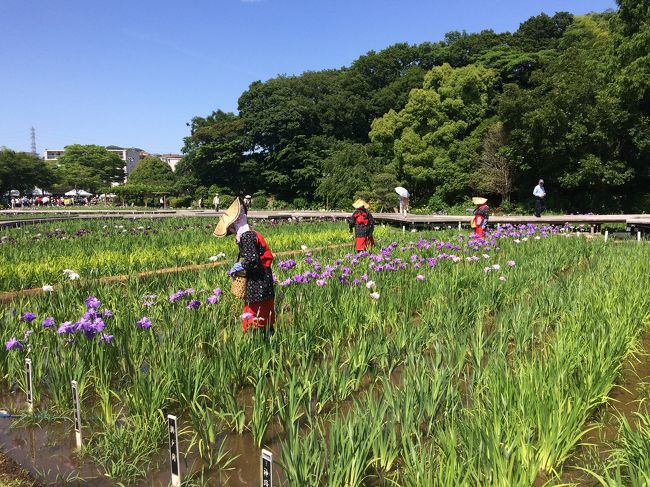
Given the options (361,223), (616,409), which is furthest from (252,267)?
(361,223)

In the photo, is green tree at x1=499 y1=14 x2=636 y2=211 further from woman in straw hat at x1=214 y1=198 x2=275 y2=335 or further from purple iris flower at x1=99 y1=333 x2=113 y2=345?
purple iris flower at x1=99 y1=333 x2=113 y2=345

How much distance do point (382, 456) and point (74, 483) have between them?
138 cm

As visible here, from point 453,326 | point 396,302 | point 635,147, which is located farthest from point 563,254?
point 635,147

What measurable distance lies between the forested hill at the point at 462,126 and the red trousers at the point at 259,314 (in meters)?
17.9

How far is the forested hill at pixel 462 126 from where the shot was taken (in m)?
18.6

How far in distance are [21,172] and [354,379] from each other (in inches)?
1995

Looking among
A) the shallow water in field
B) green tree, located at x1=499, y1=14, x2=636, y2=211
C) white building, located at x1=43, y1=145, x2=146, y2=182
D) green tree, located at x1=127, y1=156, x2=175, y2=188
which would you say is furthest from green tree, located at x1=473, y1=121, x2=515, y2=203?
white building, located at x1=43, y1=145, x2=146, y2=182

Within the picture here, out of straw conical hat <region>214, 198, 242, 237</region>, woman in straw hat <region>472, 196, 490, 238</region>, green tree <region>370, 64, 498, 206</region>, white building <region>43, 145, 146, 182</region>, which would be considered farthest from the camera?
white building <region>43, 145, 146, 182</region>

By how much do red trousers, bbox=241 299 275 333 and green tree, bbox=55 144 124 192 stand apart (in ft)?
194

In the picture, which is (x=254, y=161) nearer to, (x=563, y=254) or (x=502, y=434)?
(x=563, y=254)

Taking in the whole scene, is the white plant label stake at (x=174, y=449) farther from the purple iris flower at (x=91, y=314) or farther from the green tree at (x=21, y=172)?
the green tree at (x=21, y=172)

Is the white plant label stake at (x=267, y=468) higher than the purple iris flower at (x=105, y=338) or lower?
lower

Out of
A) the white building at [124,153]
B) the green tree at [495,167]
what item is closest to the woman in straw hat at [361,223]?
the green tree at [495,167]

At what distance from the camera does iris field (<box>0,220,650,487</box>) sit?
1.89 metres
